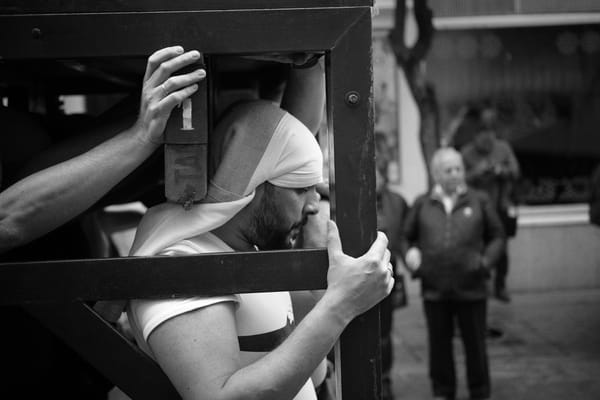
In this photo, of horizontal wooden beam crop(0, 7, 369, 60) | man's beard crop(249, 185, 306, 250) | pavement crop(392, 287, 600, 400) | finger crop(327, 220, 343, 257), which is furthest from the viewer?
pavement crop(392, 287, 600, 400)

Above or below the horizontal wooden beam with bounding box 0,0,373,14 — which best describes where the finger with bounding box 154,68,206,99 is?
below

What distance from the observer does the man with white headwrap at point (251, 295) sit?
165 cm

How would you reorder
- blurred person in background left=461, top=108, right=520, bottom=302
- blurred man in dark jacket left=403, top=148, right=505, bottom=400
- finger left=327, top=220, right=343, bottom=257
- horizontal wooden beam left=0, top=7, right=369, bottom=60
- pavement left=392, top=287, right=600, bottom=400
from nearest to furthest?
1. horizontal wooden beam left=0, top=7, right=369, bottom=60
2. finger left=327, top=220, right=343, bottom=257
3. blurred man in dark jacket left=403, top=148, right=505, bottom=400
4. pavement left=392, top=287, right=600, bottom=400
5. blurred person in background left=461, top=108, right=520, bottom=302

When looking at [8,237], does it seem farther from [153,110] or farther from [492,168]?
[492,168]

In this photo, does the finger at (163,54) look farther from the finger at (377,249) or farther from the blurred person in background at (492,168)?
the blurred person in background at (492,168)

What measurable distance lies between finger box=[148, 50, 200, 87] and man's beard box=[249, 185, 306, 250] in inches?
16.6

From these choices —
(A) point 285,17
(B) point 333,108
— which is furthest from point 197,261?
(A) point 285,17

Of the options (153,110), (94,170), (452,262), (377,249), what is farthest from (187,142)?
(452,262)

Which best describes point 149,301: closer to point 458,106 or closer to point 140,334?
point 140,334

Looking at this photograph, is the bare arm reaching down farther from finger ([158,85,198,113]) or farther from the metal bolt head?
the metal bolt head

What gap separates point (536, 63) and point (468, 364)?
A: 536 centimetres

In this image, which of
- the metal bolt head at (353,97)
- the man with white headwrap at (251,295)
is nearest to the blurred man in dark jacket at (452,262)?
the man with white headwrap at (251,295)

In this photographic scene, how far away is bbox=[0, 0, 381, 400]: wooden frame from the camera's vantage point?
160cm

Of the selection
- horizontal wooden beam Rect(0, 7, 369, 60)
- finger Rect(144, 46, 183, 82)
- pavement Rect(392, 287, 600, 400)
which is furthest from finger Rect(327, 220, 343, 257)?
pavement Rect(392, 287, 600, 400)
